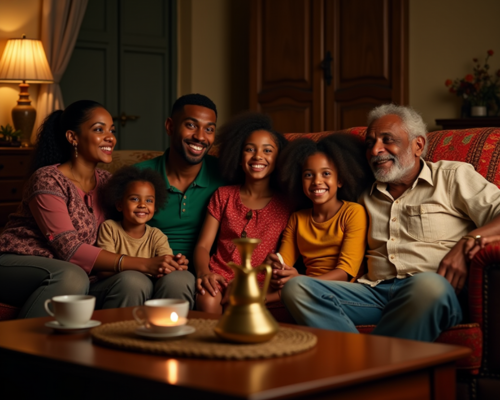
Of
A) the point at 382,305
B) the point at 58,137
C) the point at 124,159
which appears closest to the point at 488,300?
the point at 382,305

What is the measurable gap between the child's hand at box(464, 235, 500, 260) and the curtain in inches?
156

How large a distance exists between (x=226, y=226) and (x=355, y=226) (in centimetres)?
55

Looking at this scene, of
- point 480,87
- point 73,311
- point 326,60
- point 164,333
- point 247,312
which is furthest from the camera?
point 326,60

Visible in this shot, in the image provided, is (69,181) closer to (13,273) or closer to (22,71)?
(13,273)

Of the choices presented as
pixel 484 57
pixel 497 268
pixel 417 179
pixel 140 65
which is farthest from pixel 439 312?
pixel 140 65

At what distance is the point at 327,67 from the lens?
5.69 meters

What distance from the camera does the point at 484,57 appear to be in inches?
210

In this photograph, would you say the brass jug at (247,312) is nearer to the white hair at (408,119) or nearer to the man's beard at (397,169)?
the man's beard at (397,169)

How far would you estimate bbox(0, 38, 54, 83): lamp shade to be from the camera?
16.5 ft

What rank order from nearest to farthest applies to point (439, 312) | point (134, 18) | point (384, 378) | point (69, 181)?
point (384, 378) < point (439, 312) < point (69, 181) < point (134, 18)

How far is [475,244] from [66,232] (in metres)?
1.45

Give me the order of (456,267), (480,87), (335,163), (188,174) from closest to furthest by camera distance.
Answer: (456,267)
(335,163)
(188,174)
(480,87)

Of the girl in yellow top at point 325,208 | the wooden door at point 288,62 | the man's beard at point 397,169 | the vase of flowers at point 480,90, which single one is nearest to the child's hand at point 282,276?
→ the girl in yellow top at point 325,208

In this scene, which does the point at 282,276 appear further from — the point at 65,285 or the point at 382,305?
the point at 65,285
